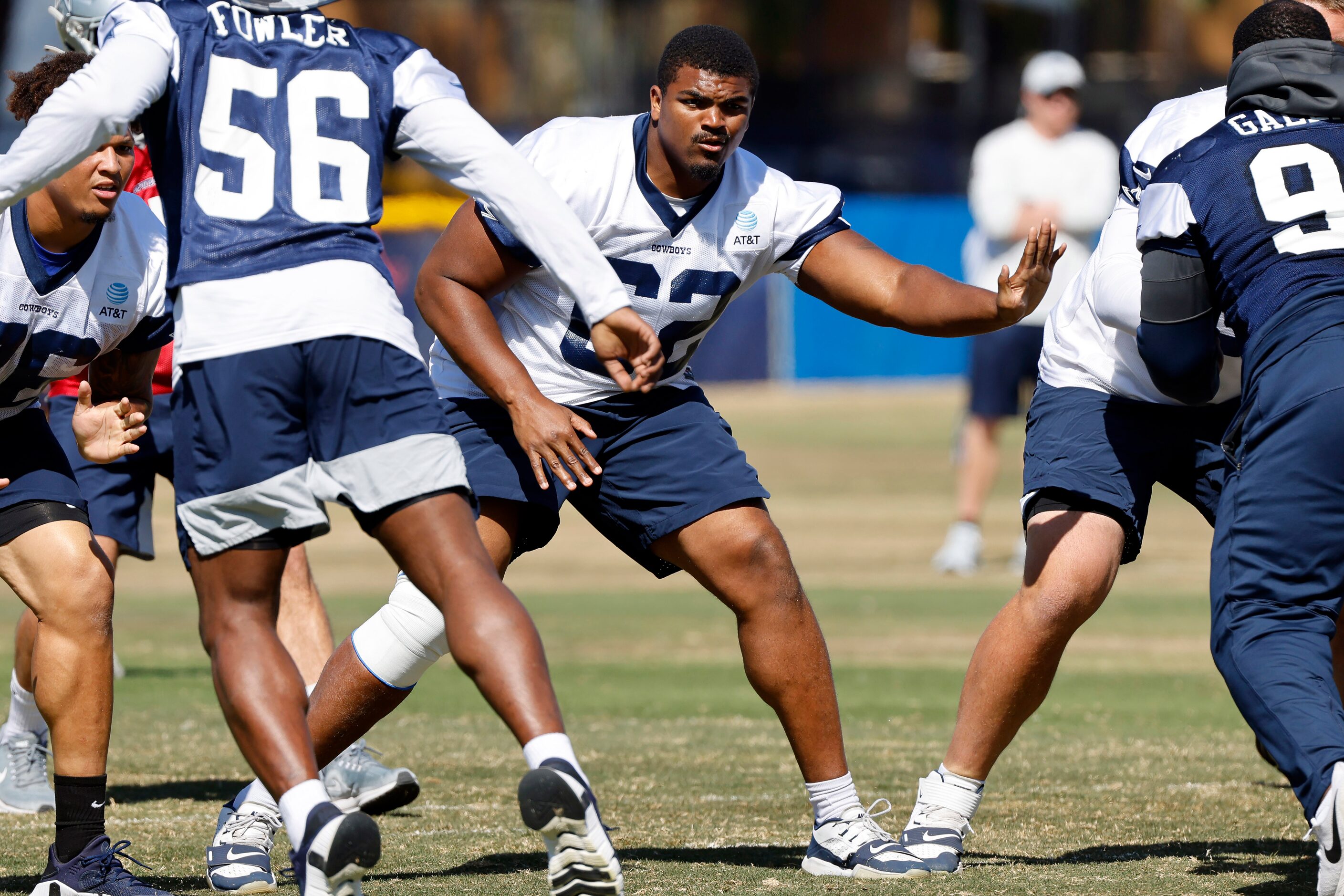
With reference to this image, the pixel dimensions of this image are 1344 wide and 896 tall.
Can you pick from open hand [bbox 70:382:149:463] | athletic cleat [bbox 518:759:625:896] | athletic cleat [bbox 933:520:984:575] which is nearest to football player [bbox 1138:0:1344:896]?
athletic cleat [bbox 518:759:625:896]

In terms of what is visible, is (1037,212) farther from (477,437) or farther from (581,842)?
(581,842)

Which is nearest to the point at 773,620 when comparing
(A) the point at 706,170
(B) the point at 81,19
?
(A) the point at 706,170

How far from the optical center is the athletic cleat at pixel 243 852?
15.0 ft

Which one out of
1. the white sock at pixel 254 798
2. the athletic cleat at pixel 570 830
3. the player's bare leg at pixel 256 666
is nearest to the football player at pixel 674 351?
the white sock at pixel 254 798

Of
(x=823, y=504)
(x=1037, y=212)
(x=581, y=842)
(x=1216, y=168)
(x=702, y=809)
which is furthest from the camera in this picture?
(x=823, y=504)

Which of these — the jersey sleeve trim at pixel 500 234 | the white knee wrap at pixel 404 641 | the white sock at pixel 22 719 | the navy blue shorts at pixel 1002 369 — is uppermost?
the jersey sleeve trim at pixel 500 234

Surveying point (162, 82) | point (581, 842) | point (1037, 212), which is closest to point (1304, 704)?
point (581, 842)

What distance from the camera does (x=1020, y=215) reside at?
11.6m

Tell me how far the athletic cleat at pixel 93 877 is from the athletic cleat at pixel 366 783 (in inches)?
34.0

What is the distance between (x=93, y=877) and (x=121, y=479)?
2.37 meters

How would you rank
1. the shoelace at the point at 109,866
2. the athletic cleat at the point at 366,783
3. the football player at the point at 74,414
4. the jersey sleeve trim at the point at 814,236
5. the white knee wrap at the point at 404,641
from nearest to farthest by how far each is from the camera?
the shoelace at the point at 109,866 → the football player at the point at 74,414 → the white knee wrap at the point at 404,641 → the jersey sleeve trim at the point at 814,236 → the athletic cleat at the point at 366,783

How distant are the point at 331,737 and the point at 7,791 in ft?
5.17

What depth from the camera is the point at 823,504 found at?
606 inches

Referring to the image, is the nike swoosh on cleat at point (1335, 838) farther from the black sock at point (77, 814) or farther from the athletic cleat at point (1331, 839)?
the black sock at point (77, 814)
